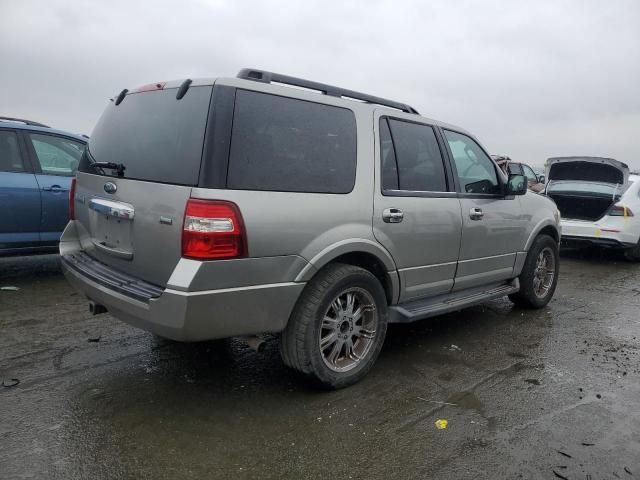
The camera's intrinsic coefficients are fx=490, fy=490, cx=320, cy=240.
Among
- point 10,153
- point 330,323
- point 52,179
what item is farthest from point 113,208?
point 10,153

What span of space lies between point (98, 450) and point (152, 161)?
5.27 ft

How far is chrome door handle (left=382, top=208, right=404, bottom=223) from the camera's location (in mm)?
3408

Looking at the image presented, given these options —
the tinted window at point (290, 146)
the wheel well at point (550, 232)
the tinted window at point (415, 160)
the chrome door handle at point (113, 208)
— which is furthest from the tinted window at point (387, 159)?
the wheel well at point (550, 232)

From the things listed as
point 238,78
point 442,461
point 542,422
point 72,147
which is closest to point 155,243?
point 238,78

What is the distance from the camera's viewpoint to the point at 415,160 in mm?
3836

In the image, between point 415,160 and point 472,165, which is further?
point 472,165

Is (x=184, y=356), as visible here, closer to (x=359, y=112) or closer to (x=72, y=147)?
(x=359, y=112)

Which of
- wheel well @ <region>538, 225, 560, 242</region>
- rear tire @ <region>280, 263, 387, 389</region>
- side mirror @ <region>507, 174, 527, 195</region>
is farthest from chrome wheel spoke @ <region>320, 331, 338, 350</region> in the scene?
wheel well @ <region>538, 225, 560, 242</region>

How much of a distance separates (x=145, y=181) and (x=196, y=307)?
849 millimetres

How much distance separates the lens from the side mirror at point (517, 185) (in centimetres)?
458

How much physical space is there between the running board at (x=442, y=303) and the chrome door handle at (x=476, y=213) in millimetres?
667

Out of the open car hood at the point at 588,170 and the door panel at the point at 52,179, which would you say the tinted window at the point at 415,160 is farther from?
the open car hood at the point at 588,170

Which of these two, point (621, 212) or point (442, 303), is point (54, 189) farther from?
point (621, 212)

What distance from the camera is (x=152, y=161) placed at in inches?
115
